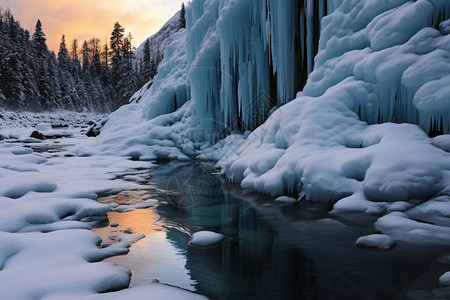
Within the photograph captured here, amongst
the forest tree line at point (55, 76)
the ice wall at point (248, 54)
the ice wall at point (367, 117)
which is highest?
the forest tree line at point (55, 76)

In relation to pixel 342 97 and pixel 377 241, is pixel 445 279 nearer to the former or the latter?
pixel 377 241

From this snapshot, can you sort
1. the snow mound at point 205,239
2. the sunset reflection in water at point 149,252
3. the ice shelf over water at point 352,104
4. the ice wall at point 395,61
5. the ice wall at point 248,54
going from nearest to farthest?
the sunset reflection in water at point 149,252 < the snow mound at point 205,239 < the ice shelf over water at point 352,104 < the ice wall at point 395,61 < the ice wall at point 248,54

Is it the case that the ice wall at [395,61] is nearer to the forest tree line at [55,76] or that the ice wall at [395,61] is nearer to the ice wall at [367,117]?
the ice wall at [367,117]

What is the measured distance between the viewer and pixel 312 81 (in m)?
8.18

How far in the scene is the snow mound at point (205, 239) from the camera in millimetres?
4012

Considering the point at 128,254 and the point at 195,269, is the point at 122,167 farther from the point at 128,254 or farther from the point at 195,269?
the point at 195,269

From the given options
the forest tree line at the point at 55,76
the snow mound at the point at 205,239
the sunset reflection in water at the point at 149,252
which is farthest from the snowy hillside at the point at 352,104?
the forest tree line at the point at 55,76

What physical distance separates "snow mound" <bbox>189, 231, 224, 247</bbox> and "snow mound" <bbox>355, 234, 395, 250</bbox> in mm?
1768

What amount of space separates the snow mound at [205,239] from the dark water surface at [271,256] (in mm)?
94

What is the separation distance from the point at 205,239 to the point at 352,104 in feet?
15.3

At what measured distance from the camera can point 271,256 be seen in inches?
142

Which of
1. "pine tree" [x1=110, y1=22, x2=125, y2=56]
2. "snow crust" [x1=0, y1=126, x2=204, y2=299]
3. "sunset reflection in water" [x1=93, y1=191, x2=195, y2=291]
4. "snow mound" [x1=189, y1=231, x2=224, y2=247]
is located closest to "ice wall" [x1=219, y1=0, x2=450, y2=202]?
"snow mound" [x1=189, y1=231, x2=224, y2=247]

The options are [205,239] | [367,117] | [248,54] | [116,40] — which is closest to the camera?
[205,239]

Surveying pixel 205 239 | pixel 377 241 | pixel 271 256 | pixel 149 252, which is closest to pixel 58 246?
pixel 149 252
